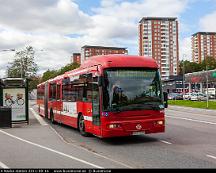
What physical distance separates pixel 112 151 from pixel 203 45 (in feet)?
494

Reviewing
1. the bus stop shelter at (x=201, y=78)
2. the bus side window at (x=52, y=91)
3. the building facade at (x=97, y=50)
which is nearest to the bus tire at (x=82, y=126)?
the bus side window at (x=52, y=91)

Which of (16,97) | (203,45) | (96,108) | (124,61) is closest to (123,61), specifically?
(124,61)

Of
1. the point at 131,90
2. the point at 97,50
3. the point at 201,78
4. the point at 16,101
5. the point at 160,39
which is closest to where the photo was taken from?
the point at 131,90

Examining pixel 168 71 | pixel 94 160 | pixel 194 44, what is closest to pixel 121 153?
pixel 94 160

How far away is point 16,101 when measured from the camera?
22.4 meters

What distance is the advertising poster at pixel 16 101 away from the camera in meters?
22.2

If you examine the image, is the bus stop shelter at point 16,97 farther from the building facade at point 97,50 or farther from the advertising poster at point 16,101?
the building facade at point 97,50

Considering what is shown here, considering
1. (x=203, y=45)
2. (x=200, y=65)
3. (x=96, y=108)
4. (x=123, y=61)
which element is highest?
(x=203, y=45)

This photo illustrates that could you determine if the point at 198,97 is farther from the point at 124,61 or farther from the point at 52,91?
the point at 124,61

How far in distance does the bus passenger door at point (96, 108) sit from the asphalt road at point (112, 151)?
552 millimetres

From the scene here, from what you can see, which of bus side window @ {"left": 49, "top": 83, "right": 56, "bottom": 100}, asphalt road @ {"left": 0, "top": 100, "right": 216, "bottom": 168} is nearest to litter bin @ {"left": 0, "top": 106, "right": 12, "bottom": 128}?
bus side window @ {"left": 49, "top": 83, "right": 56, "bottom": 100}

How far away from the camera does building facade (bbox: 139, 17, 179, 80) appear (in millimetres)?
127562

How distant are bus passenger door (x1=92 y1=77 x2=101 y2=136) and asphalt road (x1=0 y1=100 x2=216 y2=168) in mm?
552

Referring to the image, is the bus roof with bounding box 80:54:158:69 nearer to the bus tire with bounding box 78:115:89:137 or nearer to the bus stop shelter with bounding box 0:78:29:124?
the bus tire with bounding box 78:115:89:137
